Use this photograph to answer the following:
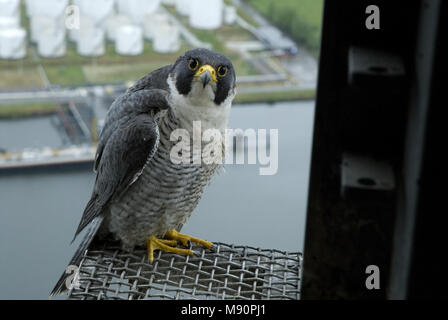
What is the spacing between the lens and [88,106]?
7.64m

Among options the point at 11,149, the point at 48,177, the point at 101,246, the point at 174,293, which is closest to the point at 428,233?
the point at 174,293

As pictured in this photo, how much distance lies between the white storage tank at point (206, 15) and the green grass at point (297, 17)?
1.06 meters

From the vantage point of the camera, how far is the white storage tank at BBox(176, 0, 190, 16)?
985 centimetres

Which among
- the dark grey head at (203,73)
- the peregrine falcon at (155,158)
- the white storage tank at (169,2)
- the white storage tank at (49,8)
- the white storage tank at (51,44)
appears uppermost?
the dark grey head at (203,73)

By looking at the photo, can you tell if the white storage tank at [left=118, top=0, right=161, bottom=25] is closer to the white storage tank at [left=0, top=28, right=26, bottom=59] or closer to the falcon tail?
the white storage tank at [left=0, top=28, right=26, bottom=59]

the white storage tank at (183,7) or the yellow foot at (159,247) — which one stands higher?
the yellow foot at (159,247)

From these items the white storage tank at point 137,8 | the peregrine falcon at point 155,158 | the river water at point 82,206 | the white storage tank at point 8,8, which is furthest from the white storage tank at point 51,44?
the peregrine falcon at point 155,158

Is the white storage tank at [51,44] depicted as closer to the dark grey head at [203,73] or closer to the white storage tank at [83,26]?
the white storage tank at [83,26]

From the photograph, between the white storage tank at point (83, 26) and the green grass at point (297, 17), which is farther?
the green grass at point (297, 17)

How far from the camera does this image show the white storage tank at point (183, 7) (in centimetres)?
985

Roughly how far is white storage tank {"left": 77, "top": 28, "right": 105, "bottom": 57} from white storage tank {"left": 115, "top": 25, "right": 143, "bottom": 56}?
0.24m

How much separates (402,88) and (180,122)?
40.6 inches

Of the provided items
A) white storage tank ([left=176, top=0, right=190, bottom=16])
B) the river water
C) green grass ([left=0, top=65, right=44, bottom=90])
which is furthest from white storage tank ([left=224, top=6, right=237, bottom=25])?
green grass ([left=0, top=65, right=44, bottom=90])
